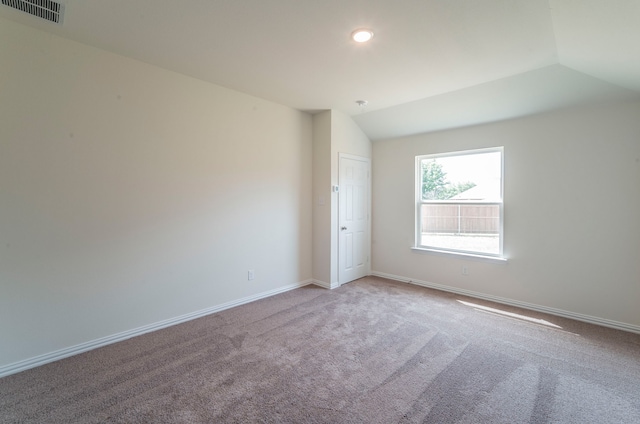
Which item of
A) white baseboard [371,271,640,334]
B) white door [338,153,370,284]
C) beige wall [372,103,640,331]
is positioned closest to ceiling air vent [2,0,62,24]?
white door [338,153,370,284]

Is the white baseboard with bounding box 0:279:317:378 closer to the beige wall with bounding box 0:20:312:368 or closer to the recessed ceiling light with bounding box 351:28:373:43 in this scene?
the beige wall with bounding box 0:20:312:368

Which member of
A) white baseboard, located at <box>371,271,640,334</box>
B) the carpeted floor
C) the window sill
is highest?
the window sill

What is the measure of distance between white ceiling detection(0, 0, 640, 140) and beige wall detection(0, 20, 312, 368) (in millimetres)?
298

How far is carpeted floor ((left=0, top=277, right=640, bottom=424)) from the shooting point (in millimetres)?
1811

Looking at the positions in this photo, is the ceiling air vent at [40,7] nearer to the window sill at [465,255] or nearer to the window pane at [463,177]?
the window pane at [463,177]

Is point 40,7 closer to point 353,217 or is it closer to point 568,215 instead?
point 353,217

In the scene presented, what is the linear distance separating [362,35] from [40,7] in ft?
7.67

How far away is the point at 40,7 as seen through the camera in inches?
79.7

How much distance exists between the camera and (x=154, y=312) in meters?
2.94

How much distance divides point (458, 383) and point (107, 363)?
9.12 feet

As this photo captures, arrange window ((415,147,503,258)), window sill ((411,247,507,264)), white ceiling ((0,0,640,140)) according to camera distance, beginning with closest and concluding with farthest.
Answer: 1. white ceiling ((0,0,640,140))
2. window sill ((411,247,507,264))
3. window ((415,147,503,258))

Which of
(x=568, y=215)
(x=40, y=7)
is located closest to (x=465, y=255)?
(x=568, y=215)

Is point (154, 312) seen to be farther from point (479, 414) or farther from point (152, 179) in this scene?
point (479, 414)

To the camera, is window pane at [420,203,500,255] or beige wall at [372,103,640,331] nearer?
beige wall at [372,103,640,331]
